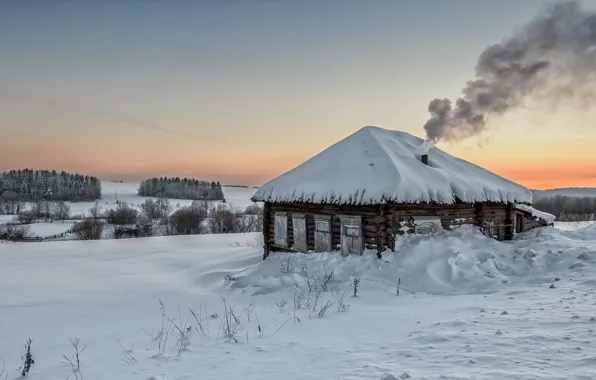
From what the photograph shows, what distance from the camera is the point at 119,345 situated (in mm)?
6824

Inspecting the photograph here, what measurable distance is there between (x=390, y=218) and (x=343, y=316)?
522 cm

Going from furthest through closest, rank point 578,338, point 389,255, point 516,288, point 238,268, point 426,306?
1. point 238,268
2. point 389,255
3. point 516,288
4. point 426,306
5. point 578,338

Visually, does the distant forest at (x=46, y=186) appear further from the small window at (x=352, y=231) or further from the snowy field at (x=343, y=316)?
the small window at (x=352, y=231)

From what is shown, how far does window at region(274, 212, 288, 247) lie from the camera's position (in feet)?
51.1

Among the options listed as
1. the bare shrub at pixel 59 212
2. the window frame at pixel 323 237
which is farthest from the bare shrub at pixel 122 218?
the window frame at pixel 323 237

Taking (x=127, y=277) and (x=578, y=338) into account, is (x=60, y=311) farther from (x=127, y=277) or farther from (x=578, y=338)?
(x=578, y=338)

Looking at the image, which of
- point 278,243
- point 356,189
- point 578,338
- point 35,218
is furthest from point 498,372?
point 35,218

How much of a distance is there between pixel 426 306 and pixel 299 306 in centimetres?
261

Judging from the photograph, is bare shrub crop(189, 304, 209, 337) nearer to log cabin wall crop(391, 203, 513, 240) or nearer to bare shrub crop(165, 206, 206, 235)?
log cabin wall crop(391, 203, 513, 240)

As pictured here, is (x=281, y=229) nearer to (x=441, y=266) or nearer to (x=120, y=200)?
(x=441, y=266)

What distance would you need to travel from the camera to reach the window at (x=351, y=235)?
41.9ft

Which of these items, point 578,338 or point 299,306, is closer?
point 578,338

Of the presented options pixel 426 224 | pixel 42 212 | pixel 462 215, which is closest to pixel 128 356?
pixel 426 224

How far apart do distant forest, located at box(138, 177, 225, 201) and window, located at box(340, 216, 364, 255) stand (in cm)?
10085
